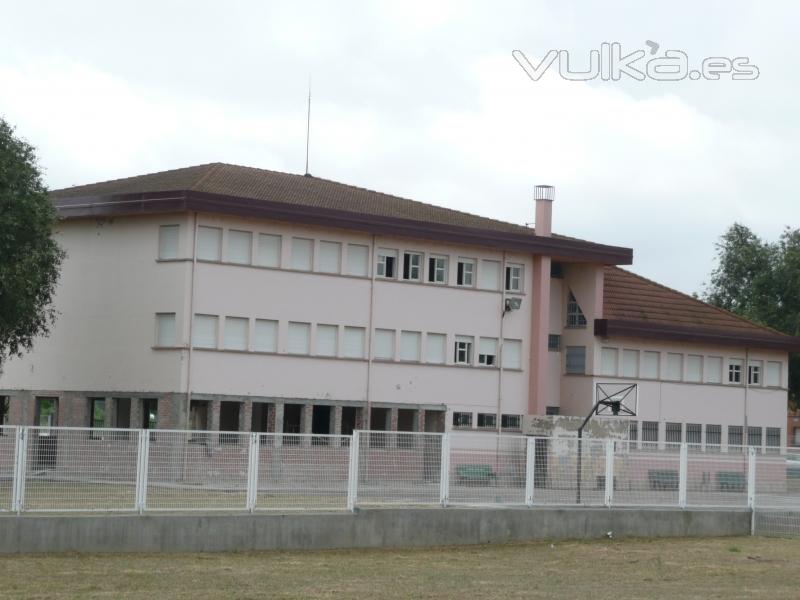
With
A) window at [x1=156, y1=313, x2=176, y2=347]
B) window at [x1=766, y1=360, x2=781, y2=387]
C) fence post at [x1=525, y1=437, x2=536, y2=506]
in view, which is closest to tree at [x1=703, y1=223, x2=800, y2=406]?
window at [x1=766, y1=360, x2=781, y2=387]

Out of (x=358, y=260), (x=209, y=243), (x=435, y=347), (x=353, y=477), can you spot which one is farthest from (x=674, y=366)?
(x=353, y=477)

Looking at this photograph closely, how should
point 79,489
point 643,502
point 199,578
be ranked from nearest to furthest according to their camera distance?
point 199,578, point 79,489, point 643,502

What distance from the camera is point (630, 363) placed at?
6156 centimetres

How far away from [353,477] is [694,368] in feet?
129

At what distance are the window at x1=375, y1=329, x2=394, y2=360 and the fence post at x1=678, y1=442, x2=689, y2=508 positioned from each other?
23.2 m

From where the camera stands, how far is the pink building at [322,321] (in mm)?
50125

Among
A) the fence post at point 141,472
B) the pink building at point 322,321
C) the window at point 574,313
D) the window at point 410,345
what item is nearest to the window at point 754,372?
the pink building at point 322,321

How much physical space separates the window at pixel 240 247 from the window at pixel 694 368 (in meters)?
20.9

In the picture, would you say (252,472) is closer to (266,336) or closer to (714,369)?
(266,336)

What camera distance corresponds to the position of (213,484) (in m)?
24.9

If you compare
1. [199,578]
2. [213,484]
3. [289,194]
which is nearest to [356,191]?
[289,194]

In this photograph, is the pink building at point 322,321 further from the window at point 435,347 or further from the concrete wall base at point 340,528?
the concrete wall base at point 340,528

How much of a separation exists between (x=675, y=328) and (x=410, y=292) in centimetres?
1275

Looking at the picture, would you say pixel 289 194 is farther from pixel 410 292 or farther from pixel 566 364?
pixel 566 364
